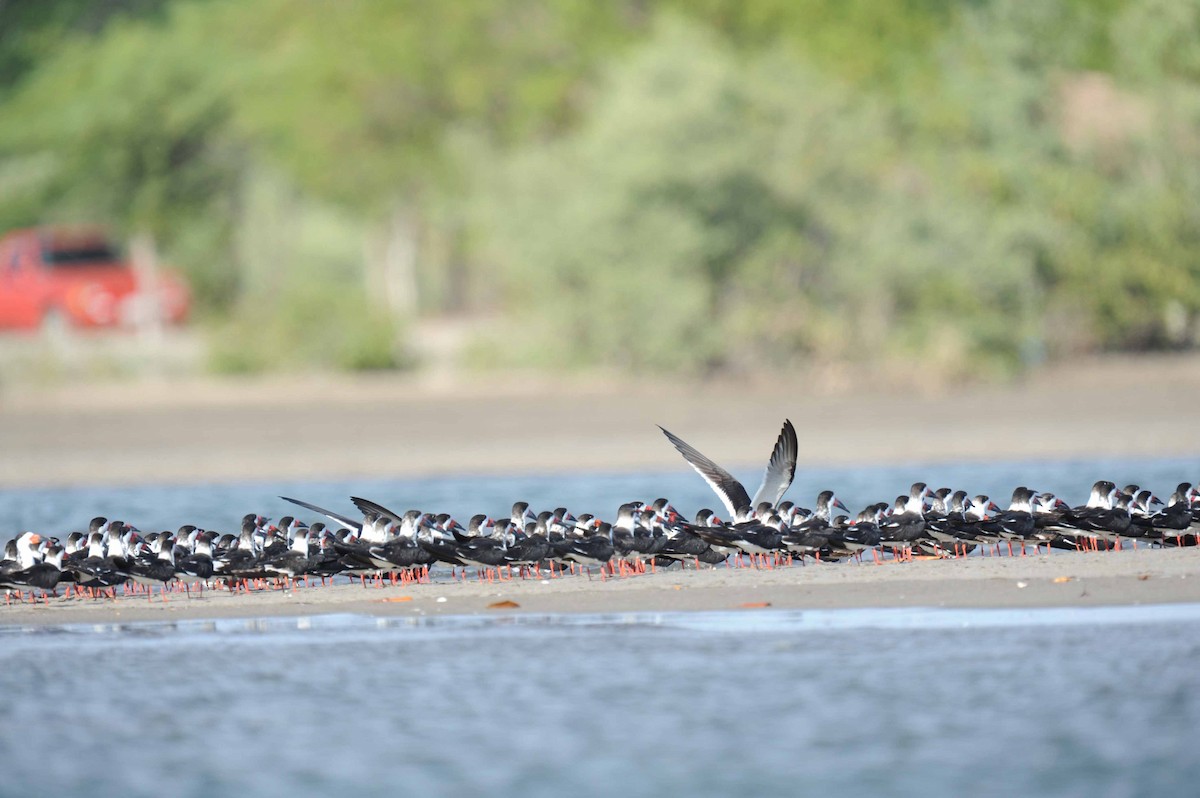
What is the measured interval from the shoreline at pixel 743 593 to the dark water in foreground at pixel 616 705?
34cm

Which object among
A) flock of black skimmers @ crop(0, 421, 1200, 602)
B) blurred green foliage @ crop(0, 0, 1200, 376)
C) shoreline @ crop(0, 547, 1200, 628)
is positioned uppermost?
blurred green foliage @ crop(0, 0, 1200, 376)

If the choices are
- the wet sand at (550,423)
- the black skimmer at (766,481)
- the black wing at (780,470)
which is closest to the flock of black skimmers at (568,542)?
the black skimmer at (766,481)

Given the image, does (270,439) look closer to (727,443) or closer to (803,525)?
(727,443)

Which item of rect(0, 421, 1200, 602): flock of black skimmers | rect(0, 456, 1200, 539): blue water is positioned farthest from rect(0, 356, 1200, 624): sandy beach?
rect(0, 456, 1200, 539): blue water

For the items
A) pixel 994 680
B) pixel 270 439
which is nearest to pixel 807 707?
pixel 994 680

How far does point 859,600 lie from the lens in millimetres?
12406

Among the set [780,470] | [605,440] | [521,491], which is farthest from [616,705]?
[605,440]

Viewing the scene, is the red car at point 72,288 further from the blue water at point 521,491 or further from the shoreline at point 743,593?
the shoreline at point 743,593

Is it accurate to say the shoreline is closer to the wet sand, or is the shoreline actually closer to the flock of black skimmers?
the flock of black skimmers

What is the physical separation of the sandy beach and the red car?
8603mm

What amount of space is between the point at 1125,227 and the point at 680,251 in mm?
6950

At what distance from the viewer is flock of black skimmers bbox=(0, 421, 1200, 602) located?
13.3 meters

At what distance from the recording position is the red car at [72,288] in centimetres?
3644

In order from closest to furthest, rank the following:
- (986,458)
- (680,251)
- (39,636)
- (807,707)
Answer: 1. (807,707)
2. (39,636)
3. (986,458)
4. (680,251)
